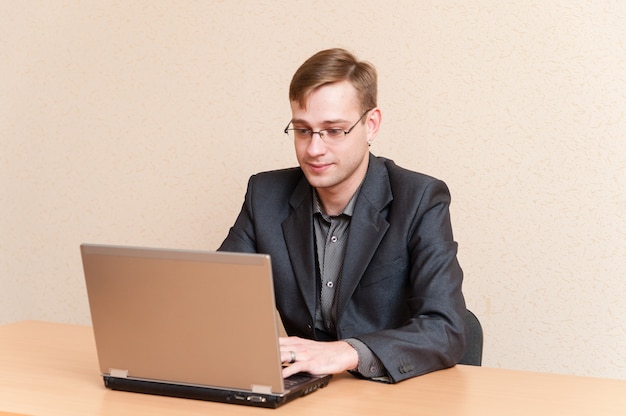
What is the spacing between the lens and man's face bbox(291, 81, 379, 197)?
2.13 meters

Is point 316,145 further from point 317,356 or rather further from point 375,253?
point 317,356

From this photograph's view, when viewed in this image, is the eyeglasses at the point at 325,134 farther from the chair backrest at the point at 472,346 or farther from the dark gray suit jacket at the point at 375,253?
the chair backrest at the point at 472,346

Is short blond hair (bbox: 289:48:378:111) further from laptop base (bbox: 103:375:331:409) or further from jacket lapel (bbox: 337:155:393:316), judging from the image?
laptop base (bbox: 103:375:331:409)

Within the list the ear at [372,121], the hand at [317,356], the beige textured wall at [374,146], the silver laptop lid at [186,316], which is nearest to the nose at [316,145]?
the ear at [372,121]

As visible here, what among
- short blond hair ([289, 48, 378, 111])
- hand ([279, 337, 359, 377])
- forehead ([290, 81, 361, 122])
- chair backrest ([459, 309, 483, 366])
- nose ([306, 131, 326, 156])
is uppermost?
short blond hair ([289, 48, 378, 111])

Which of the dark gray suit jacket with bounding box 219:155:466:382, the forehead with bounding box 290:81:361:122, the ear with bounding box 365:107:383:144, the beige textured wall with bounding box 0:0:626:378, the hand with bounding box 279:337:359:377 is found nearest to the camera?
the hand with bounding box 279:337:359:377

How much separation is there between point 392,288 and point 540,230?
0.78 metres

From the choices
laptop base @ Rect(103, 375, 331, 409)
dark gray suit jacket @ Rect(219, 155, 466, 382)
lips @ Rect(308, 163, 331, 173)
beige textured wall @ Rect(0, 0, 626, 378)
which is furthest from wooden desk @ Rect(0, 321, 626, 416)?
beige textured wall @ Rect(0, 0, 626, 378)

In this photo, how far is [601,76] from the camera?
262 cm

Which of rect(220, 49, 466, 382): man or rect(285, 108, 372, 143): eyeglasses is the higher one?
rect(285, 108, 372, 143): eyeglasses

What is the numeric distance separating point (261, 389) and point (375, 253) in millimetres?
714

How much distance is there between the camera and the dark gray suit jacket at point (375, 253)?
202 centimetres

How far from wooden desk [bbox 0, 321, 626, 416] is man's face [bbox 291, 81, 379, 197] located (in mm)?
578

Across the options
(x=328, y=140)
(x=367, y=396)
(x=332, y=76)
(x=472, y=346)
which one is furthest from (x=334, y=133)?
(x=367, y=396)
